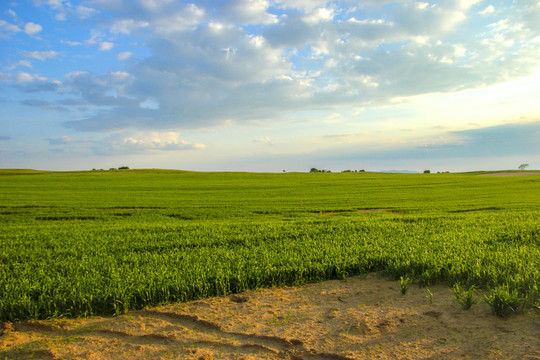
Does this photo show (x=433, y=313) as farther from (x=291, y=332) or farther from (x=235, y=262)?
(x=235, y=262)

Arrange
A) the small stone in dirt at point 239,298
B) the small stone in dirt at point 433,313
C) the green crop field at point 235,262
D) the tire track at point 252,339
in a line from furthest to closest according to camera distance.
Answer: the small stone in dirt at point 239,298 < the green crop field at point 235,262 < the small stone in dirt at point 433,313 < the tire track at point 252,339

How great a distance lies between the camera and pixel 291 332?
381 centimetres

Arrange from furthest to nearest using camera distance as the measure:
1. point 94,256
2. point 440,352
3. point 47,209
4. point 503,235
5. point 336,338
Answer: point 47,209, point 503,235, point 94,256, point 336,338, point 440,352

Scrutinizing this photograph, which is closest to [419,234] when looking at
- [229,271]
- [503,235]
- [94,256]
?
[503,235]

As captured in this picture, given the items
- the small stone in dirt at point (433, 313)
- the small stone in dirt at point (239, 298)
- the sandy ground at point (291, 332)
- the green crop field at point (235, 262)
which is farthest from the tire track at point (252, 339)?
the small stone in dirt at point (433, 313)

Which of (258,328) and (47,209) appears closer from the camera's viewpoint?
(258,328)

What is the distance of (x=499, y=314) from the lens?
158 inches

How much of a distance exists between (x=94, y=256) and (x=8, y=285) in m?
2.20

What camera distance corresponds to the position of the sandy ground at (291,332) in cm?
339

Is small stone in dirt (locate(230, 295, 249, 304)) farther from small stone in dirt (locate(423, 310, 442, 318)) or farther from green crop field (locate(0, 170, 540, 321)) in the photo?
small stone in dirt (locate(423, 310, 442, 318))

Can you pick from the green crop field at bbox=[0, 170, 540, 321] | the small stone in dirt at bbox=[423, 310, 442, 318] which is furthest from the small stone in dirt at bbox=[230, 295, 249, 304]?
the small stone in dirt at bbox=[423, 310, 442, 318]

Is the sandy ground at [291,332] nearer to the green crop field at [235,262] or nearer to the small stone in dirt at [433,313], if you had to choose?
the small stone in dirt at [433,313]

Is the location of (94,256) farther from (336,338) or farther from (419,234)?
(419,234)

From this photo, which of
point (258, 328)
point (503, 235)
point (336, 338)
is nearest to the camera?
point (336, 338)
